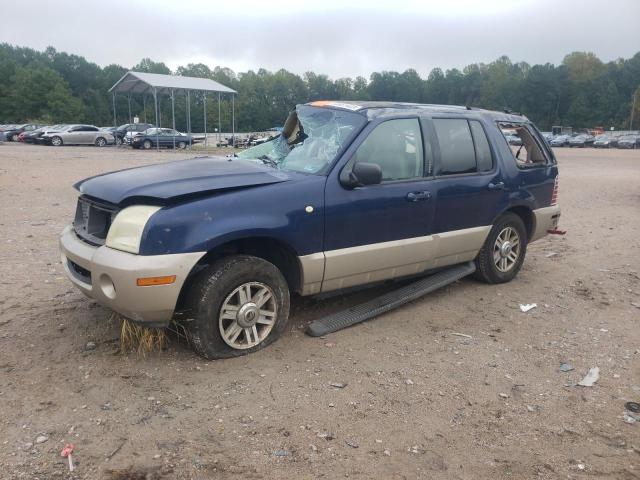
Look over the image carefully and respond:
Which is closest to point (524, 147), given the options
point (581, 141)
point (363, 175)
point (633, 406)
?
point (363, 175)

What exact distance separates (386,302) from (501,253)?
1734 millimetres

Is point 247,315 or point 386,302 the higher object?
point 247,315

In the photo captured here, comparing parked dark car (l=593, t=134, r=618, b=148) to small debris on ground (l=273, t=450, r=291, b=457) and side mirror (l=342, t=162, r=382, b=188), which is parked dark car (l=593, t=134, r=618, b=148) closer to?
side mirror (l=342, t=162, r=382, b=188)

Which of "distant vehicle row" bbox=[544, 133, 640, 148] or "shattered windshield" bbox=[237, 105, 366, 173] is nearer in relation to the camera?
"shattered windshield" bbox=[237, 105, 366, 173]

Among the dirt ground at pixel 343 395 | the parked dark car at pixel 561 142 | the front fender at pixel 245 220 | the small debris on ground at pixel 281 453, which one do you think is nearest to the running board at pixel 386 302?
the dirt ground at pixel 343 395

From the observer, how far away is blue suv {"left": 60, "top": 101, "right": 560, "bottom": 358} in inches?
144

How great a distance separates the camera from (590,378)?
4012 millimetres

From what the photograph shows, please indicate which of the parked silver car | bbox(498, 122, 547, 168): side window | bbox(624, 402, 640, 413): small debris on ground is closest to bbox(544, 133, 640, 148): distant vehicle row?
the parked silver car

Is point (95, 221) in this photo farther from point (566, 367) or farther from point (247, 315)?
point (566, 367)

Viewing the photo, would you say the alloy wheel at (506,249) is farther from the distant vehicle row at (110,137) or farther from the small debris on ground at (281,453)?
the distant vehicle row at (110,137)

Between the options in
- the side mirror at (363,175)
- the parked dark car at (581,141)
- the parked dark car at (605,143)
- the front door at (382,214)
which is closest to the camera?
the side mirror at (363,175)

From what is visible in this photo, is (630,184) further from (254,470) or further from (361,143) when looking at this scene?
(254,470)

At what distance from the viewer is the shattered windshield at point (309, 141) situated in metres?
4.57

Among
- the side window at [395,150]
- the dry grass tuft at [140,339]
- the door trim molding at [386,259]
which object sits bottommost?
the dry grass tuft at [140,339]
